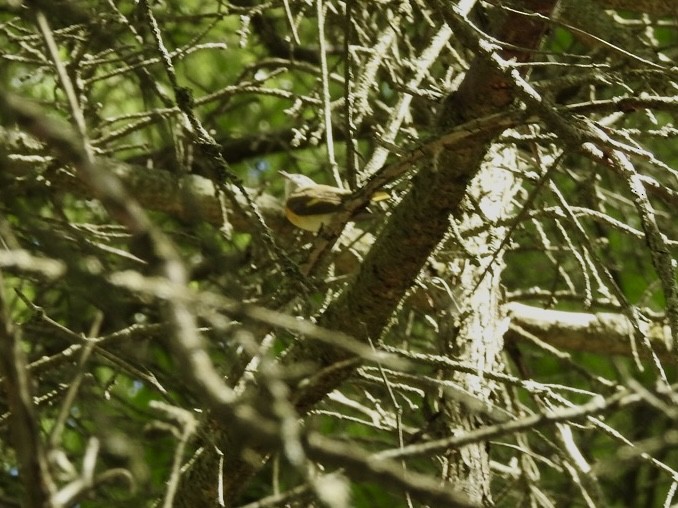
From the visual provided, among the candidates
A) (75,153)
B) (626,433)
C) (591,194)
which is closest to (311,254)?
(591,194)

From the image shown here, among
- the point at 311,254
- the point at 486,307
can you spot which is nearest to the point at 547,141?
the point at 311,254

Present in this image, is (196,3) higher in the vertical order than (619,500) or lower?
higher

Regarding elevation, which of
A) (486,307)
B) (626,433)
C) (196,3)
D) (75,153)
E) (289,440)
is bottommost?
(289,440)

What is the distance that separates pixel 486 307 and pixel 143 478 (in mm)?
2406

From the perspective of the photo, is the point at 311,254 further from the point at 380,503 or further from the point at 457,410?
the point at 380,503

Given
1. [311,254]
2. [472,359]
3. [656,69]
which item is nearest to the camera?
[656,69]

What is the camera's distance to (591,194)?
388 cm

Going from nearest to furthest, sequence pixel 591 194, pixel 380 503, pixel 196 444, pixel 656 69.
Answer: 1. pixel 656 69
2. pixel 196 444
3. pixel 591 194
4. pixel 380 503

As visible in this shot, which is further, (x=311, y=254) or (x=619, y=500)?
(x=619, y=500)

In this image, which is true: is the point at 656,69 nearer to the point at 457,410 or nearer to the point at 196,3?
the point at 457,410

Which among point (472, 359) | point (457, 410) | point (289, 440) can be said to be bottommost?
point (289, 440)

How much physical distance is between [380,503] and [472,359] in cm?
256

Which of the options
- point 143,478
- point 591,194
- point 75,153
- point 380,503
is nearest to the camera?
point 75,153

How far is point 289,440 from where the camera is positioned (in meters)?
1.09
